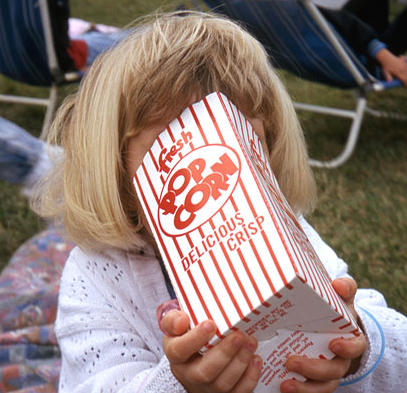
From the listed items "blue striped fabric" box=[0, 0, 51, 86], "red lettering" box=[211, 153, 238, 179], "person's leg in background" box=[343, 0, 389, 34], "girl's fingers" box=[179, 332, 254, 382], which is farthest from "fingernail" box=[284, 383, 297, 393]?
"person's leg in background" box=[343, 0, 389, 34]

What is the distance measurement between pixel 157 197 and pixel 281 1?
6.75 ft

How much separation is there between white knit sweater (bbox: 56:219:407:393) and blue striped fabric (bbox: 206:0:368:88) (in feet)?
5.54

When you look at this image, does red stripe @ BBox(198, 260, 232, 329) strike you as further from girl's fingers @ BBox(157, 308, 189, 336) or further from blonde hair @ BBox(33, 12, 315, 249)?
blonde hair @ BBox(33, 12, 315, 249)

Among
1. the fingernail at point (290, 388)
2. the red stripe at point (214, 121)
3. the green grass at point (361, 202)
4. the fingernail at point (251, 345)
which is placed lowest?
the green grass at point (361, 202)

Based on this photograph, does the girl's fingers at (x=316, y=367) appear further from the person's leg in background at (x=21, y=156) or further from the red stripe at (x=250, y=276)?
the person's leg in background at (x=21, y=156)

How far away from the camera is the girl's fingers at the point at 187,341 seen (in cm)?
65

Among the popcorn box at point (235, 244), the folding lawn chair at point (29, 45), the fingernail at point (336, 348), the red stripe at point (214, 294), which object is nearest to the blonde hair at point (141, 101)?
the popcorn box at point (235, 244)

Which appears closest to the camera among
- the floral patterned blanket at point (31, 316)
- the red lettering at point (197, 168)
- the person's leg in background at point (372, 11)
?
the red lettering at point (197, 168)

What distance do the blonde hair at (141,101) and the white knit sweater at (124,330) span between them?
69mm

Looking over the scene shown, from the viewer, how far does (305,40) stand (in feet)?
8.59

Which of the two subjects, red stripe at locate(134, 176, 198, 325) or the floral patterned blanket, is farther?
the floral patterned blanket

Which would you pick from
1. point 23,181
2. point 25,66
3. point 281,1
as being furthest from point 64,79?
point 281,1

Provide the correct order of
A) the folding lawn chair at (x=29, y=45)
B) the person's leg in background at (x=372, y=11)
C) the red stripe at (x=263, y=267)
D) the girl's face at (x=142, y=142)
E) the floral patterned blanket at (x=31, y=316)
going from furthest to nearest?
1. the person's leg in background at (x=372, y=11)
2. the folding lawn chair at (x=29, y=45)
3. the floral patterned blanket at (x=31, y=316)
4. the girl's face at (x=142, y=142)
5. the red stripe at (x=263, y=267)

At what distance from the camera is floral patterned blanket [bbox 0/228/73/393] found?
1.51m
